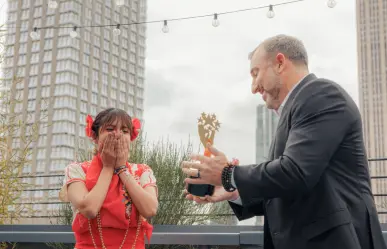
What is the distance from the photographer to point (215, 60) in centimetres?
14275

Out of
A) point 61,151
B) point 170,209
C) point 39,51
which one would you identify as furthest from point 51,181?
point 170,209

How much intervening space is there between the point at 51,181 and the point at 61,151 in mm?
6383

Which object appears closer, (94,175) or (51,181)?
(94,175)

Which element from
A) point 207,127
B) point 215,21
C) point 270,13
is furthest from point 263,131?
point 207,127

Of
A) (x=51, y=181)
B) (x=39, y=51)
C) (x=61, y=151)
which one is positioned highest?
(x=39, y=51)

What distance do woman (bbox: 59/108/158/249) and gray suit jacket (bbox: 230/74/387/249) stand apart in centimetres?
67

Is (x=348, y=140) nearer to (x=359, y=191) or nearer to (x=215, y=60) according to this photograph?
(x=359, y=191)

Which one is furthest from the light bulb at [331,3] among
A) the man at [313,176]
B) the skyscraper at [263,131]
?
the skyscraper at [263,131]

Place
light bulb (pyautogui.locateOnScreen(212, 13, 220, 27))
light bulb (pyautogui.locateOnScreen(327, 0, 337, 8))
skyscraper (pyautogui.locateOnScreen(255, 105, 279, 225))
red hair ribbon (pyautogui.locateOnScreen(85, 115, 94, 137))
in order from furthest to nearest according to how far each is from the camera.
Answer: skyscraper (pyautogui.locateOnScreen(255, 105, 279, 225)) → light bulb (pyautogui.locateOnScreen(212, 13, 220, 27)) → light bulb (pyautogui.locateOnScreen(327, 0, 337, 8)) → red hair ribbon (pyautogui.locateOnScreen(85, 115, 94, 137))

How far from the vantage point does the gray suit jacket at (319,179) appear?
45.1 inches

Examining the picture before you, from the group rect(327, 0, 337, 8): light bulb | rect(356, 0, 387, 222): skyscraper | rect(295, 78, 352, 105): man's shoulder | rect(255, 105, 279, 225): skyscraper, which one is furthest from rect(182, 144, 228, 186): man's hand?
rect(255, 105, 279, 225): skyscraper

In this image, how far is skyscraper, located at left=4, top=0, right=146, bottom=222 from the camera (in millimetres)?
91625

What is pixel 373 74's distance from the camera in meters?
89.1

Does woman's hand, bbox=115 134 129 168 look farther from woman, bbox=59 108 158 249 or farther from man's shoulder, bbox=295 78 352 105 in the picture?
man's shoulder, bbox=295 78 352 105
